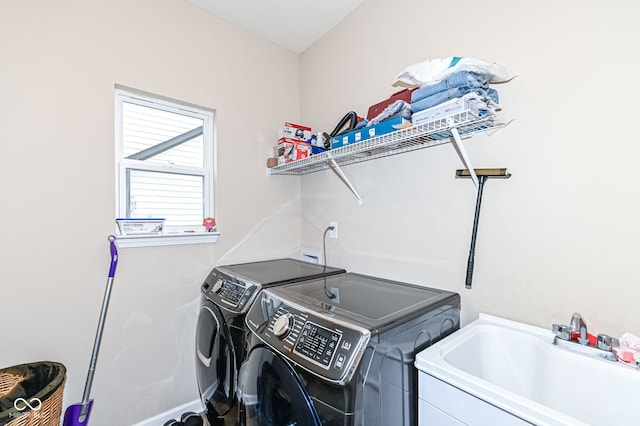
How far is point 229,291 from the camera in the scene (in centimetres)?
161

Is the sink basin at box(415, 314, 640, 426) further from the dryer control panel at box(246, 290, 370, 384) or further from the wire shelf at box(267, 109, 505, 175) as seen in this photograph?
the wire shelf at box(267, 109, 505, 175)

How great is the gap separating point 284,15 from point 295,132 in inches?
31.5

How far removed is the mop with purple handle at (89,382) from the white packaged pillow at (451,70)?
5.70ft

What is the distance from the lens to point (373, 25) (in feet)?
6.13

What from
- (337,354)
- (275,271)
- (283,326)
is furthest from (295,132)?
(337,354)

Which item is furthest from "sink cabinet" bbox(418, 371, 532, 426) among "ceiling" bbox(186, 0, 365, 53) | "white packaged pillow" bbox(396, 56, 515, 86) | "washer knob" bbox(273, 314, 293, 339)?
"ceiling" bbox(186, 0, 365, 53)

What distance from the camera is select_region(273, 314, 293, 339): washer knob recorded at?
1102mm

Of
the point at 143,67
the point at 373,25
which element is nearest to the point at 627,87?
the point at 373,25

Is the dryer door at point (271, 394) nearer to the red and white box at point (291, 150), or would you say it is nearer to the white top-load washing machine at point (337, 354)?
the white top-load washing machine at point (337, 354)

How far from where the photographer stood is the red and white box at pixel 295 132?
2.17m

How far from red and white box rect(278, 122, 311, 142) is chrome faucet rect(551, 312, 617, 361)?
1.82 m

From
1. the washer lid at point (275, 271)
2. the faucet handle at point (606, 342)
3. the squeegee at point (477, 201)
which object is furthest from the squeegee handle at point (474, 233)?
the washer lid at point (275, 271)

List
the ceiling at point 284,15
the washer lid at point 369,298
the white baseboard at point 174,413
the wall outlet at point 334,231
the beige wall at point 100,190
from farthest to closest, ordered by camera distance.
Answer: the wall outlet at point 334,231
the ceiling at point 284,15
the white baseboard at point 174,413
the beige wall at point 100,190
the washer lid at point 369,298

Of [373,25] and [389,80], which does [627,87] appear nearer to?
[389,80]
